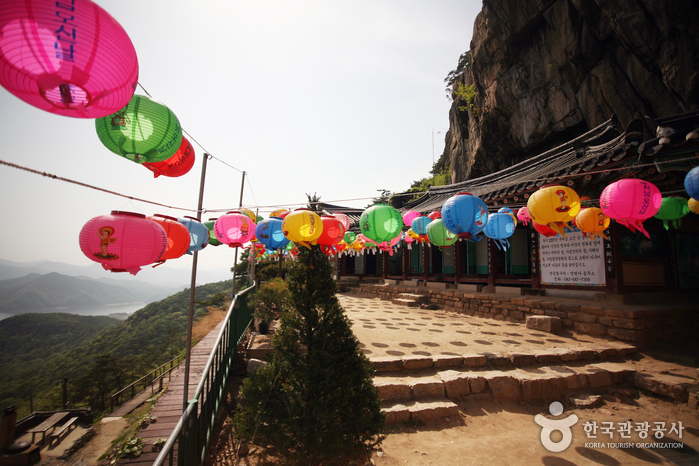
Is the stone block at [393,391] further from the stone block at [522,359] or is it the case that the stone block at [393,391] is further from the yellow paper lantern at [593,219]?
the yellow paper lantern at [593,219]

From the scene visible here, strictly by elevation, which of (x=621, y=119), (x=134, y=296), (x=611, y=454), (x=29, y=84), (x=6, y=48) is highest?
(x=621, y=119)

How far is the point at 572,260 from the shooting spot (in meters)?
8.48

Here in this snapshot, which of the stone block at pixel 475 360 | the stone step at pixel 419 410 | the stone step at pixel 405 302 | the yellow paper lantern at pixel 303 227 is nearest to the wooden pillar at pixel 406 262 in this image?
the stone step at pixel 405 302

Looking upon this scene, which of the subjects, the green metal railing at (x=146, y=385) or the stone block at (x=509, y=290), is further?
the green metal railing at (x=146, y=385)

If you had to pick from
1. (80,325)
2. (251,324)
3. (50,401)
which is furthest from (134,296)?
(251,324)

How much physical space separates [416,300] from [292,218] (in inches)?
423

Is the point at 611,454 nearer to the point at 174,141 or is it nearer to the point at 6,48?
the point at 174,141

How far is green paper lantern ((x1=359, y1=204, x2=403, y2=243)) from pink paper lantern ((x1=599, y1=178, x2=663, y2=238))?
3.41 m

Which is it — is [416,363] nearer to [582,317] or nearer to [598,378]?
[598,378]

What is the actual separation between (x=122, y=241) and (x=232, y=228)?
97.6 inches

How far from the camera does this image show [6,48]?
1.52m

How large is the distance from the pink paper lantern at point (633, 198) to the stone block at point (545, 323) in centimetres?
419

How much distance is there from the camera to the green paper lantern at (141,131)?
7.96ft

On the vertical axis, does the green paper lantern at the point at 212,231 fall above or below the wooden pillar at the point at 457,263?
above
